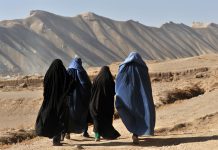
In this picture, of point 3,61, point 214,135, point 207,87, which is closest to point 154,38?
point 3,61

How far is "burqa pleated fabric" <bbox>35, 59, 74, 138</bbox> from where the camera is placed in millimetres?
8547

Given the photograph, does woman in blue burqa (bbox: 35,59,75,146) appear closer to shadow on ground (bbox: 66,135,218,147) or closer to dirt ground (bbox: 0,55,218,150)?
dirt ground (bbox: 0,55,218,150)

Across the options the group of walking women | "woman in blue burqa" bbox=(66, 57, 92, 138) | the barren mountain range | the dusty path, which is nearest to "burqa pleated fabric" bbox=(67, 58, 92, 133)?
"woman in blue burqa" bbox=(66, 57, 92, 138)

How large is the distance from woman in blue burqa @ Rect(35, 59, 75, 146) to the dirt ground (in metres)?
0.38

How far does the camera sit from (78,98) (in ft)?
31.3

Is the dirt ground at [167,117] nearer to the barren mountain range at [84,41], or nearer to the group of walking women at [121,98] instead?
the group of walking women at [121,98]

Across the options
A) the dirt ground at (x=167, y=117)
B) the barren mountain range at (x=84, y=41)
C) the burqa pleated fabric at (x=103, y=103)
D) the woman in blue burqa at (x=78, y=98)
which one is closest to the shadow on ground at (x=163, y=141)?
the dirt ground at (x=167, y=117)

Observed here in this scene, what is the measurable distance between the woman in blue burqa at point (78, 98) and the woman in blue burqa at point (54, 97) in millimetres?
868

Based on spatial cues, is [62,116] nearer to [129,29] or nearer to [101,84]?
[101,84]

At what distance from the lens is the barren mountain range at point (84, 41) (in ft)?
218

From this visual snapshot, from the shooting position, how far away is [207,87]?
21.6m

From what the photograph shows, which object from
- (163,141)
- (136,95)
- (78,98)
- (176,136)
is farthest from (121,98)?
(176,136)

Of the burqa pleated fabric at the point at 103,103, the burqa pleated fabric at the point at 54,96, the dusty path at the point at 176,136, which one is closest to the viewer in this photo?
the dusty path at the point at 176,136

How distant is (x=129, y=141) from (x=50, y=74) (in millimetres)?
1817
